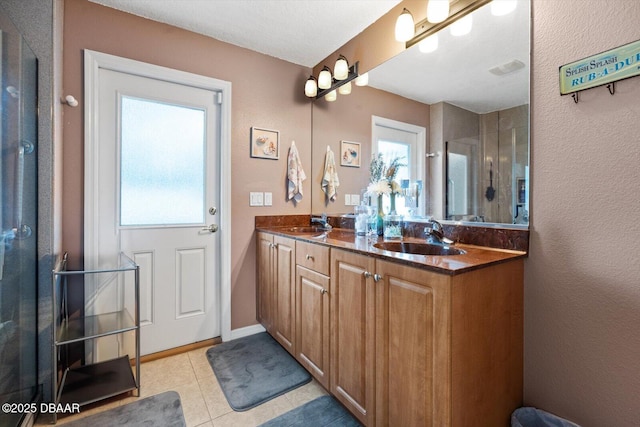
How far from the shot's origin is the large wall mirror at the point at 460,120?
136 centimetres

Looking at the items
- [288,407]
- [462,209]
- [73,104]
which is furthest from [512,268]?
[73,104]

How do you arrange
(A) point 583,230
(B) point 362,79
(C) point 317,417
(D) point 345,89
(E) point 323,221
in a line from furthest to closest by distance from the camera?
(E) point 323,221 < (D) point 345,89 < (B) point 362,79 < (C) point 317,417 < (A) point 583,230

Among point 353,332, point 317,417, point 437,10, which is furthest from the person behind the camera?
point 437,10

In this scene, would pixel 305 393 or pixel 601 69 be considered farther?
pixel 305 393

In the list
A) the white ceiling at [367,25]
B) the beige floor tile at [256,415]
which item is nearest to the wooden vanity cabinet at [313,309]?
the beige floor tile at [256,415]

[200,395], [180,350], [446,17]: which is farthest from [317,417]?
[446,17]

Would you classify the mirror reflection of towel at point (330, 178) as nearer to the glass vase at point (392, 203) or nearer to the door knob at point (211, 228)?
the glass vase at point (392, 203)

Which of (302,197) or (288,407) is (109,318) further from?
(302,197)

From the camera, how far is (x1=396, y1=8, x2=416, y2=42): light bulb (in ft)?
5.72

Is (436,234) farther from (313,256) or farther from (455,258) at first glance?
(313,256)

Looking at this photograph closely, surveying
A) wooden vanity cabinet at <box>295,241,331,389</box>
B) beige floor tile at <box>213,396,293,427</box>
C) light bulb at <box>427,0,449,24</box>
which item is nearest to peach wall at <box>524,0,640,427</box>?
light bulb at <box>427,0,449,24</box>

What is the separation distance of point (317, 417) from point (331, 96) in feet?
7.64

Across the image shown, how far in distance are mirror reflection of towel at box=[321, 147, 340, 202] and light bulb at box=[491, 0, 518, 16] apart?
1453 millimetres

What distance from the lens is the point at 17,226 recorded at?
1.40m
